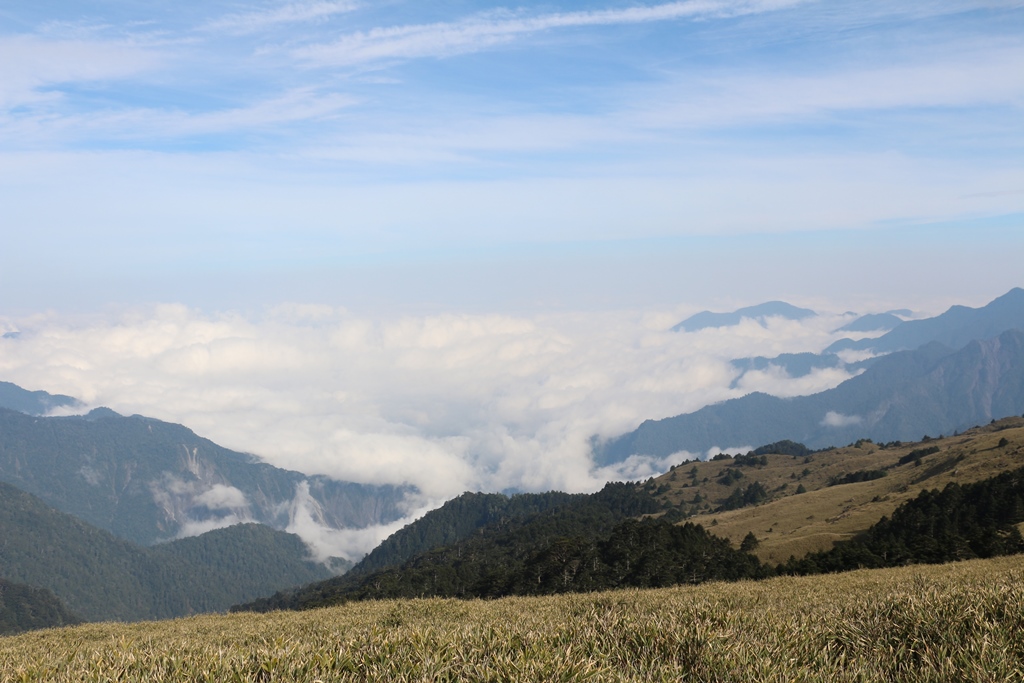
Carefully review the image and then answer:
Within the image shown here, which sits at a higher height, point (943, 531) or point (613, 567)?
point (943, 531)

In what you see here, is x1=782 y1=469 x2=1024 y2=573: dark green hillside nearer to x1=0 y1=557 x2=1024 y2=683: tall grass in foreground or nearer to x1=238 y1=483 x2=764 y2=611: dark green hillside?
x1=238 y1=483 x2=764 y2=611: dark green hillside

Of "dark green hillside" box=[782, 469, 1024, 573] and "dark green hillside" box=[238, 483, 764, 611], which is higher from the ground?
"dark green hillside" box=[782, 469, 1024, 573]

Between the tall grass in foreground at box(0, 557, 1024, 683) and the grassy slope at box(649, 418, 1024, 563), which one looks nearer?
the tall grass in foreground at box(0, 557, 1024, 683)

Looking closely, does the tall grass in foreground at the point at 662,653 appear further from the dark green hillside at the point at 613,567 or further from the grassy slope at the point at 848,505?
the grassy slope at the point at 848,505

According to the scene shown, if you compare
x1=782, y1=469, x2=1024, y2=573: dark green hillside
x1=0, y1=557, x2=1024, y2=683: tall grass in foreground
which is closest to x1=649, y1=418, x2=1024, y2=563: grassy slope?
x1=782, y1=469, x2=1024, y2=573: dark green hillside

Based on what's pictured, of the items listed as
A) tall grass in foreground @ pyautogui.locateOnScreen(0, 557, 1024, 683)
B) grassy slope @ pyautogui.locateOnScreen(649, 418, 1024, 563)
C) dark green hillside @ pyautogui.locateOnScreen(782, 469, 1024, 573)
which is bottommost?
grassy slope @ pyautogui.locateOnScreen(649, 418, 1024, 563)

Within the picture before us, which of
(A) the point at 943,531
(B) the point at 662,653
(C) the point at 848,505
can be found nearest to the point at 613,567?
(A) the point at 943,531

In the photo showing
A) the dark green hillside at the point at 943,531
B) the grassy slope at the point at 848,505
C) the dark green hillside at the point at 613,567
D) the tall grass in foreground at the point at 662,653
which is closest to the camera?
the tall grass in foreground at the point at 662,653

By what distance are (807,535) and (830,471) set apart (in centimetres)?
10514

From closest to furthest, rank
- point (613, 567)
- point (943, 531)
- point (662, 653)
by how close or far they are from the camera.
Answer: point (662, 653)
point (943, 531)
point (613, 567)

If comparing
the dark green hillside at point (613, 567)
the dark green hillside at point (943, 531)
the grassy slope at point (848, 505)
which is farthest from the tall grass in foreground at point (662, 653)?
the grassy slope at point (848, 505)

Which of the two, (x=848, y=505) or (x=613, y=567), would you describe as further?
(x=848, y=505)

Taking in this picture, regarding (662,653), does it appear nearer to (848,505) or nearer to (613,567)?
(613,567)

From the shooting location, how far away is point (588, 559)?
85.2 meters
